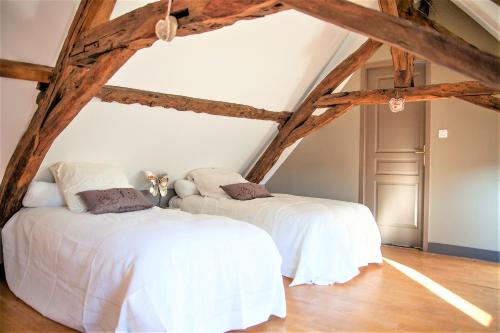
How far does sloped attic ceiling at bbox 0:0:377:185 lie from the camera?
2500 mm

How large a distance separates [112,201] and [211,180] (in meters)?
1.53

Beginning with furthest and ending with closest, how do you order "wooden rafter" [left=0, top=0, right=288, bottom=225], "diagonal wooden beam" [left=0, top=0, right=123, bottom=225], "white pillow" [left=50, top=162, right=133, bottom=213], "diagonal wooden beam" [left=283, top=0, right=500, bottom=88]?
"white pillow" [left=50, top=162, right=133, bottom=213]
"diagonal wooden beam" [left=0, top=0, right=123, bottom=225]
"wooden rafter" [left=0, top=0, right=288, bottom=225]
"diagonal wooden beam" [left=283, top=0, right=500, bottom=88]

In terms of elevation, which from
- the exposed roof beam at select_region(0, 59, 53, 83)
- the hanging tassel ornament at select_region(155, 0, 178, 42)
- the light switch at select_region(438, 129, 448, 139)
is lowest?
the light switch at select_region(438, 129, 448, 139)

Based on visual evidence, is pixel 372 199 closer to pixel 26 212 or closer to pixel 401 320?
pixel 401 320

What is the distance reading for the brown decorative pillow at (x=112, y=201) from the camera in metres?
2.98

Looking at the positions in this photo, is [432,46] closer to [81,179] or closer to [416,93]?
[416,93]

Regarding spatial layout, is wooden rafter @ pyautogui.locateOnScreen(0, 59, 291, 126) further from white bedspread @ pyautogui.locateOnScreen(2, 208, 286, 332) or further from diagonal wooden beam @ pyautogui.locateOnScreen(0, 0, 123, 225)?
white bedspread @ pyautogui.locateOnScreen(2, 208, 286, 332)

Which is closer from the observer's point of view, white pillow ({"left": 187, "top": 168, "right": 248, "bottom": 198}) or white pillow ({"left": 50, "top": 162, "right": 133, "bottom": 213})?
white pillow ({"left": 50, "top": 162, "right": 133, "bottom": 213})

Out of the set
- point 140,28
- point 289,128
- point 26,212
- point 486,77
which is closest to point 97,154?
point 26,212

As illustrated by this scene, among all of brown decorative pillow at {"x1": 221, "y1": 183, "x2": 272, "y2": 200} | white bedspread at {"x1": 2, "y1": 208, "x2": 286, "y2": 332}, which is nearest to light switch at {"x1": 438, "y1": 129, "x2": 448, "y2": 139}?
brown decorative pillow at {"x1": 221, "y1": 183, "x2": 272, "y2": 200}

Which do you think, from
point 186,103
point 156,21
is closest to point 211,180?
point 186,103

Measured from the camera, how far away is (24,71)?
8.20ft

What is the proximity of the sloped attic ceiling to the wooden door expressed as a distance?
891mm

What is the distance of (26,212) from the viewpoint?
3.09 meters
